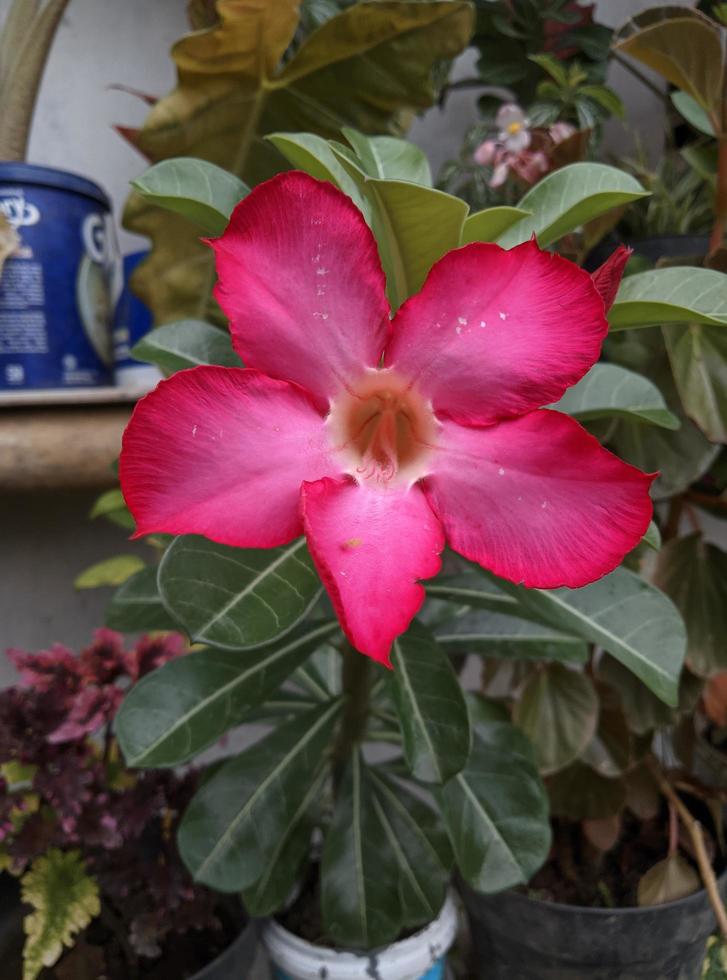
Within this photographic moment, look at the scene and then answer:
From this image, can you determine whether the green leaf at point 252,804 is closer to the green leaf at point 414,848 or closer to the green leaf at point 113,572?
the green leaf at point 414,848

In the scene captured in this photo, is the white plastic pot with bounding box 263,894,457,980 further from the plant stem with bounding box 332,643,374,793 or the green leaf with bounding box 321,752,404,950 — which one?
the plant stem with bounding box 332,643,374,793

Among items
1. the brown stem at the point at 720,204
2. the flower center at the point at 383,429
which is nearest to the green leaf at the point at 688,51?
the brown stem at the point at 720,204

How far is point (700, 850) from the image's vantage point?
0.77 metres

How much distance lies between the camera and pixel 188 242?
810 millimetres

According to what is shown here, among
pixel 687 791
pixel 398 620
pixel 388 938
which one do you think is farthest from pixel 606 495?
pixel 687 791

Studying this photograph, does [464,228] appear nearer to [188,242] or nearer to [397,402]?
[397,402]

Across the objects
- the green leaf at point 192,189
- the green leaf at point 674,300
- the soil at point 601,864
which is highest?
the green leaf at point 192,189

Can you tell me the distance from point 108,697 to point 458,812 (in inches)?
14.2

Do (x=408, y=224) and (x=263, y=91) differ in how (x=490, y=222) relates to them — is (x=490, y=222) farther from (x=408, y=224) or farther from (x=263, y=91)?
(x=263, y=91)

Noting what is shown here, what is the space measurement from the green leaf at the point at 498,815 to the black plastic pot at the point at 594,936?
0.24 m

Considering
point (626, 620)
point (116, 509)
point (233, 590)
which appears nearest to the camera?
point (233, 590)

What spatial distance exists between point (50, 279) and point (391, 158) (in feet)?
1.76

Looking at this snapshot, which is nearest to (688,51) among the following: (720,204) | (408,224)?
(720,204)

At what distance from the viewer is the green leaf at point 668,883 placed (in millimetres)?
772
